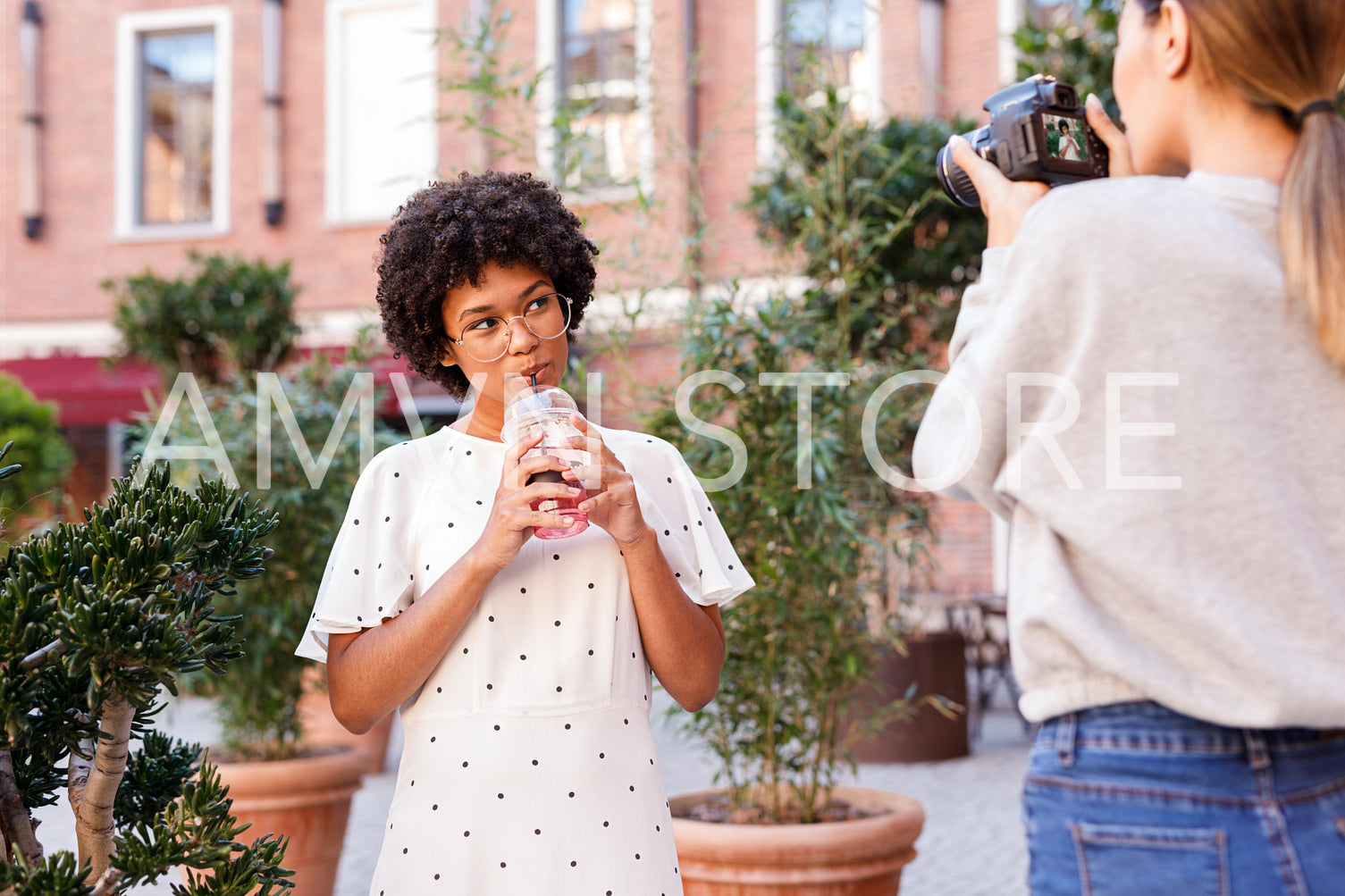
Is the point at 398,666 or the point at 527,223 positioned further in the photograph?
the point at 527,223

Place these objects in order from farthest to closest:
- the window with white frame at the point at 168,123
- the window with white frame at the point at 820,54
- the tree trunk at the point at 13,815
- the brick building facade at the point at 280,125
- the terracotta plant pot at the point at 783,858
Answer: the window with white frame at the point at 168,123 < the brick building facade at the point at 280,125 < the window with white frame at the point at 820,54 < the terracotta plant pot at the point at 783,858 < the tree trunk at the point at 13,815

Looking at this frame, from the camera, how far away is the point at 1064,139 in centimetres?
122

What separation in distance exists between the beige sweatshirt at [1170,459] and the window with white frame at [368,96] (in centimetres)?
1094

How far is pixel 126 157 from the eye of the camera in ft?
39.8

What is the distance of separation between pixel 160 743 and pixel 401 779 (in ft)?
1.03

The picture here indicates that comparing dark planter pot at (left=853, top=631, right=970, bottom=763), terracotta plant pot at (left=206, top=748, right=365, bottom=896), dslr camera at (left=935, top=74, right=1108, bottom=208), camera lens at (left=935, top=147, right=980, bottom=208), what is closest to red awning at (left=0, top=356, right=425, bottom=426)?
dark planter pot at (left=853, top=631, right=970, bottom=763)

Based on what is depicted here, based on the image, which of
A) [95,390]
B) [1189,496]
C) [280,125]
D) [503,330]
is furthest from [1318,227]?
[280,125]

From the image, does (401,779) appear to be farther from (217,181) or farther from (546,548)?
(217,181)

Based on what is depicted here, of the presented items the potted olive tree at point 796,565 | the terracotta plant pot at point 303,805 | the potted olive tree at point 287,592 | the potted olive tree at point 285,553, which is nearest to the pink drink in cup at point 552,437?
the potted olive tree at point 796,565

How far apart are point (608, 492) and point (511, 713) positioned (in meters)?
0.34

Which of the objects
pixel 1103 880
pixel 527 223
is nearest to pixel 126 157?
pixel 527 223

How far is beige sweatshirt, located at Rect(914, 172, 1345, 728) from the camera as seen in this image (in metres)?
1.01

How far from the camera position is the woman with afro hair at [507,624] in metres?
1.51

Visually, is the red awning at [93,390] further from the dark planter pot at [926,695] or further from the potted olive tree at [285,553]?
the dark planter pot at [926,695]
